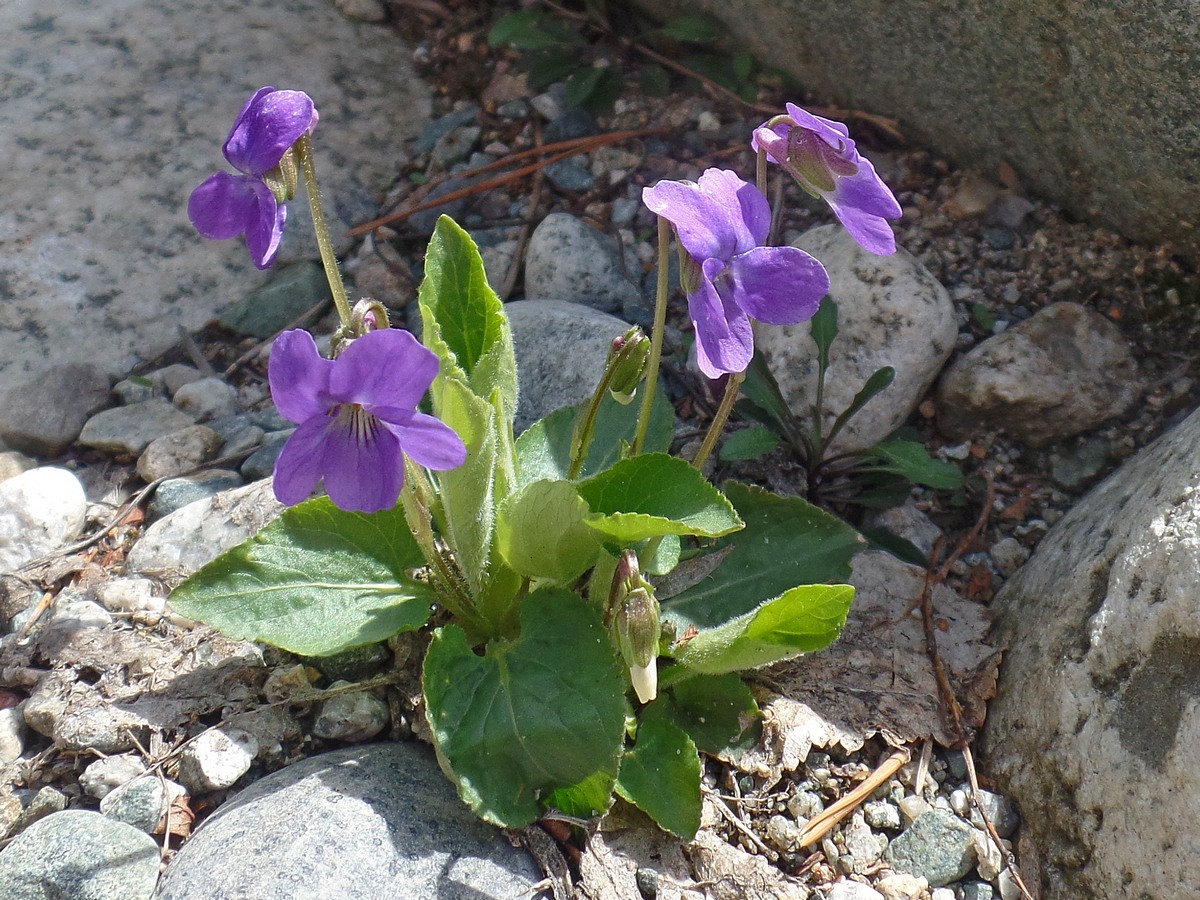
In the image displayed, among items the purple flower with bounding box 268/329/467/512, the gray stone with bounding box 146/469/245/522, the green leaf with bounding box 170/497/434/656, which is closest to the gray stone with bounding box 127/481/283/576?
the gray stone with bounding box 146/469/245/522

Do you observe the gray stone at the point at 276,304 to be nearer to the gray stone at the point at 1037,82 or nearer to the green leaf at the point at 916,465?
the gray stone at the point at 1037,82

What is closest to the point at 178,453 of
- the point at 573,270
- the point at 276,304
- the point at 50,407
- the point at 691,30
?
the point at 50,407

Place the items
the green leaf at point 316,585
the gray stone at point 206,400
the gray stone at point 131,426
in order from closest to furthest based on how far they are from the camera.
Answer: the green leaf at point 316,585 → the gray stone at point 131,426 → the gray stone at point 206,400

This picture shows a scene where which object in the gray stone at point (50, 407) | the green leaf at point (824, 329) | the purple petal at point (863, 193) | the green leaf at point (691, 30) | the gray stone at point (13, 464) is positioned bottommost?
the gray stone at point (13, 464)

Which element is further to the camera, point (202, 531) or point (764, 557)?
point (202, 531)

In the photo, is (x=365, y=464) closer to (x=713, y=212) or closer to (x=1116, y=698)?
(x=713, y=212)

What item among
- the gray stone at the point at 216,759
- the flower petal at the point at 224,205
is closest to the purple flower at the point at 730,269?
the flower petal at the point at 224,205

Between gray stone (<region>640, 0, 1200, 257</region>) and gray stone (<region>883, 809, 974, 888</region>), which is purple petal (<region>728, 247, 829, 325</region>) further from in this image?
gray stone (<region>640, 0, 1200, 257</region>)

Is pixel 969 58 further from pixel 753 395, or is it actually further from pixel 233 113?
pixel 233 113
